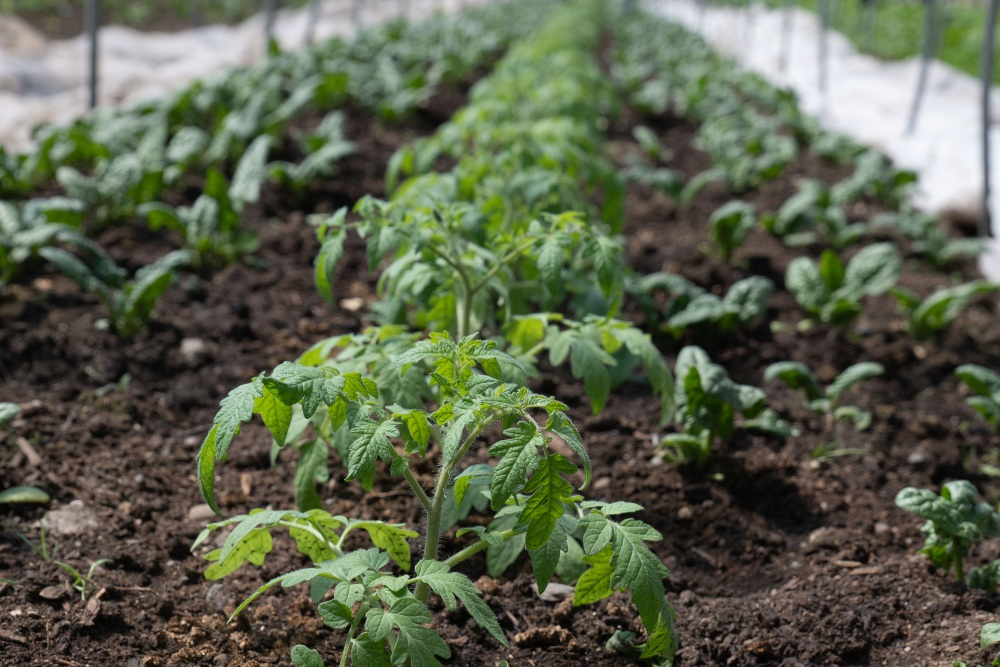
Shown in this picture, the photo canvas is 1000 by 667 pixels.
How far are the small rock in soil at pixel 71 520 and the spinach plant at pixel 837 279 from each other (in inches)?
118

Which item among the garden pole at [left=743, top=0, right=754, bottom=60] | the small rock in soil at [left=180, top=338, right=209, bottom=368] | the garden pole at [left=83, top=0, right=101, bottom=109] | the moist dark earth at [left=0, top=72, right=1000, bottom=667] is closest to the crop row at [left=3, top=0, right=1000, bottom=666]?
the moist dark earth at [left=0, top=72, right=1000, bottom=667]

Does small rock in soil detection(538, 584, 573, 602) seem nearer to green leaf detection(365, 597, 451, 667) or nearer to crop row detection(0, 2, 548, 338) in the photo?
green leaf detection(365, 597, 451, 667)

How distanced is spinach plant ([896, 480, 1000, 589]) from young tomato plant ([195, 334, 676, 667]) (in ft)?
2.79

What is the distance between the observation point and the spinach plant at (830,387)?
324cm

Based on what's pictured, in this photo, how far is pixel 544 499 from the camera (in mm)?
1636

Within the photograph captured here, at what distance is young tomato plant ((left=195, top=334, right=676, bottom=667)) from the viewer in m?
1.62

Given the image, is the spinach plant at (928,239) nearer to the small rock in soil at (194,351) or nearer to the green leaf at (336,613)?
the small rock in soil at (194,351)

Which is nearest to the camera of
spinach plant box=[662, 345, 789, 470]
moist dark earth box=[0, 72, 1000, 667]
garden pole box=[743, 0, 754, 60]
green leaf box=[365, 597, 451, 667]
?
green leaf box=[365, 597, 451, 667]

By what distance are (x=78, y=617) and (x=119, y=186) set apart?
2.91 meters

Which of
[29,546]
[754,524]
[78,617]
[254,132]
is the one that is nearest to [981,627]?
[754,524]

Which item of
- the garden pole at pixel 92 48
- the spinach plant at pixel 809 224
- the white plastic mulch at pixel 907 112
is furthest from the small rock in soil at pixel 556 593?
the garden pole at pixel 92 48

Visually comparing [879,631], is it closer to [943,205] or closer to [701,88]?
[943,205]

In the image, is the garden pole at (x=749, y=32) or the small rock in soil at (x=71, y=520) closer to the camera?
the small rock in soil at (x=71, y=520)

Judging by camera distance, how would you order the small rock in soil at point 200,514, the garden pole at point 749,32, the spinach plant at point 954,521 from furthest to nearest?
1. the garden pole at point 749,32
2. the small rock in soil at point 200,514
3. the spinach plant at point 954,521
